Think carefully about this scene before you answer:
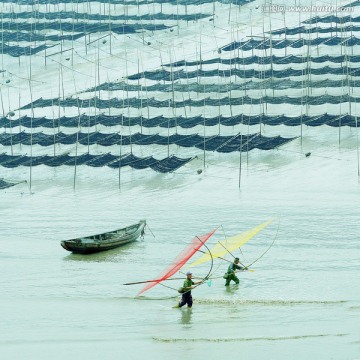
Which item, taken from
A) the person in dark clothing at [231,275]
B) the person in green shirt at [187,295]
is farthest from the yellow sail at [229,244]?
the person in green shirt at [187,295]

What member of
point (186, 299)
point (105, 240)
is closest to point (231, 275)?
point (186, 299)

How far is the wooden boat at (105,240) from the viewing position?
1866 inches

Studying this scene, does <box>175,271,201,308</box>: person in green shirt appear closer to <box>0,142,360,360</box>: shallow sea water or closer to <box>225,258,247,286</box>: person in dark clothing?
<box>0,142,360,360</box>: shallow sea water

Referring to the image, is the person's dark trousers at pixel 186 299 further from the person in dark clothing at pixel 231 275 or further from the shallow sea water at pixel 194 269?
the person in dark clothing at pixel 231 275

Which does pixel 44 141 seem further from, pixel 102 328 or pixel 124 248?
pixel 102 328

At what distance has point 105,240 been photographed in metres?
48.8

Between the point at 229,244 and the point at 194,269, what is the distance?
2.84m

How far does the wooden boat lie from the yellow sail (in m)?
5.07

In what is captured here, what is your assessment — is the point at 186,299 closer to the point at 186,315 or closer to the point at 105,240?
the point at 186,315

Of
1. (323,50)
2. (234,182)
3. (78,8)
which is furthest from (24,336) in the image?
(78,8)

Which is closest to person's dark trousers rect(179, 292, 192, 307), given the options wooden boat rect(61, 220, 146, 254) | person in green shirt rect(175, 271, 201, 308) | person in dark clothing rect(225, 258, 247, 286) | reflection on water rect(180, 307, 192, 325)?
person in green shirt rect(175, 271, 201, 308)

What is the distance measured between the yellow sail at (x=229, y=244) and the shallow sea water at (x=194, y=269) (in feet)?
1.82

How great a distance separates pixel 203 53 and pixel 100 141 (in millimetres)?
22733

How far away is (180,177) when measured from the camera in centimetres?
6481
